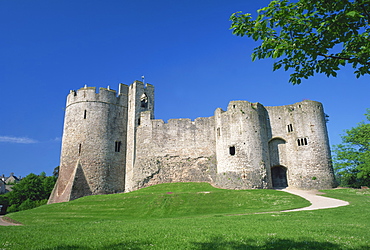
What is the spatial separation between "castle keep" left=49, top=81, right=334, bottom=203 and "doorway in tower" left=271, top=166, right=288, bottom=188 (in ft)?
0.40

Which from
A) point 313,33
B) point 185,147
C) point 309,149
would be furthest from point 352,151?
point 313,33

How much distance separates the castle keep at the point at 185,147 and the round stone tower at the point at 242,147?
0.11 m

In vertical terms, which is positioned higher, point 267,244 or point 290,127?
point 290,127

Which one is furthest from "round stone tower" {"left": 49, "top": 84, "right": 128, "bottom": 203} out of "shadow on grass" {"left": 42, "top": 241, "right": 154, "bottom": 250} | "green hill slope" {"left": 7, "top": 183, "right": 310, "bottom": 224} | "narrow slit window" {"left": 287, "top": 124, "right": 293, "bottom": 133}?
"shadow on grass" {"left": 42, "top": 241, "right": 154, "bottom": 250}

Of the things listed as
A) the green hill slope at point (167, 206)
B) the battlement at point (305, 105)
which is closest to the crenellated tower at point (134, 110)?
the green hill slope at point (167, 206)

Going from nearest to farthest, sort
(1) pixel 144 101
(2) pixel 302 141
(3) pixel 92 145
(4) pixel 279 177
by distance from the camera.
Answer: (2) pixel 302 141 < (3) pixel 92 145 < (4) pixel 279 177 < (1) pixel 144 101

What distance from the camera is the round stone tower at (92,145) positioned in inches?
1369

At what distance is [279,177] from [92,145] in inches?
953

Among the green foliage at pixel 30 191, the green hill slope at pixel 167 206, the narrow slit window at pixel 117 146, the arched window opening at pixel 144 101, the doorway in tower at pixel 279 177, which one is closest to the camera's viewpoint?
the green hill slope at pixel 167 206

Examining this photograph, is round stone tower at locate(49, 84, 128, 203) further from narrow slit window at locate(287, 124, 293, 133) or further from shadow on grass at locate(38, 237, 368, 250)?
shadow on grass at locate(38, 237, 368, 250)

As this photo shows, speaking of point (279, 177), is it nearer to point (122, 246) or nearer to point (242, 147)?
point (242, 147)

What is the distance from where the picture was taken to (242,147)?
3225 cm

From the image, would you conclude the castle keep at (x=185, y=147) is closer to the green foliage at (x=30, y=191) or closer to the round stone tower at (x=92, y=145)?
the round stone tower at (x=92, y=145)

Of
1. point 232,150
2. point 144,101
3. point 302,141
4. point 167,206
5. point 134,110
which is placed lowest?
point 167,206
